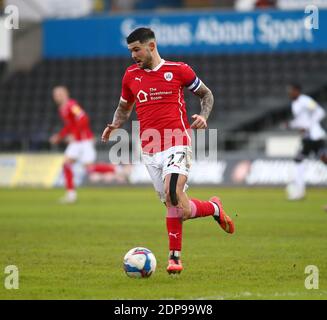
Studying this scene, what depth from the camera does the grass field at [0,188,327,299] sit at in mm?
8484

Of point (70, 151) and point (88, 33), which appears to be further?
point (88, 33)

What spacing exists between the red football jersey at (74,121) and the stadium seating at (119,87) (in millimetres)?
8235

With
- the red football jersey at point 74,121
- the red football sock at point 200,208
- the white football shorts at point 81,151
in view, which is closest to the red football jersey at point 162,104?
the red football sock at point 200,208

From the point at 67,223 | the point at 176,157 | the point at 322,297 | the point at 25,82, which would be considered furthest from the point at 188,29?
the point at 322,297

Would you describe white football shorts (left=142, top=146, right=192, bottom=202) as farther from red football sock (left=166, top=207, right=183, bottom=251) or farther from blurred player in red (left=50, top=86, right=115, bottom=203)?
blurred player in red (left=50, top=86, right=115, bottom=203)

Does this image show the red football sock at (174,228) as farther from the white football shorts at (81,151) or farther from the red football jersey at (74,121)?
the white football shorts at (81,151)

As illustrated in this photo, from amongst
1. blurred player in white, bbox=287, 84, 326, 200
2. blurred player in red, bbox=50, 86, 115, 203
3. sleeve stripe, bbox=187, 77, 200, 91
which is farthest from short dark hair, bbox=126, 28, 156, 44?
blurred player in white, bbox=287, 84, 326, 200

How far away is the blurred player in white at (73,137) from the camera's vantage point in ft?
Result: 70.7

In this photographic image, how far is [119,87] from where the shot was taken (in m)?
33.7

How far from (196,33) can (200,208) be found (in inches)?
842

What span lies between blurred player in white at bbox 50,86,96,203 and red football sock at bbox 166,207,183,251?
11.9m

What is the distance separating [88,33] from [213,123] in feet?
17.1

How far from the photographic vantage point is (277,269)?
388 inches
